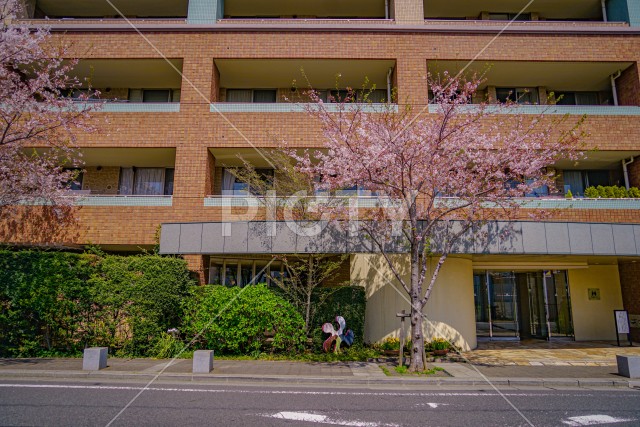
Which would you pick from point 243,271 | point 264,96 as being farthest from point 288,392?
point 264,96

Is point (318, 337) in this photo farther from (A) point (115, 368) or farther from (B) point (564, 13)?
(B) point (564, 13)

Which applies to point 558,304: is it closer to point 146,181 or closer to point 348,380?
point 348,380

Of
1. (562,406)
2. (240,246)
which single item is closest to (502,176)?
(562,406)

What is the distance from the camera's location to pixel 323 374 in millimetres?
10555

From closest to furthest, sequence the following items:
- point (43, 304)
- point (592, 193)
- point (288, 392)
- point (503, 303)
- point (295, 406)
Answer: point (295, 406) → point (288, 392) → point (43, 304) → point (592, 193) → point (503, 303)

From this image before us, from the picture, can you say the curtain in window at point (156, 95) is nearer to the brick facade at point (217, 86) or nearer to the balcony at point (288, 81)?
the brick facade at point (217, 86)

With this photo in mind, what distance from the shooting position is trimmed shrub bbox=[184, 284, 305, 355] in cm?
1302

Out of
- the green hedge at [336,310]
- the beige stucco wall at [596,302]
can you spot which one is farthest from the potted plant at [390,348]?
the beige stucco wall at [596,302]

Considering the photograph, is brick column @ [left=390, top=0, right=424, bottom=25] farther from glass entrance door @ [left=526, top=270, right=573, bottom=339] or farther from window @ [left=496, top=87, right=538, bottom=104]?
glass entrance door @ [left=526, top=270, right=573, bottom=339]

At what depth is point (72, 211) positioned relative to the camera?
1661 cm

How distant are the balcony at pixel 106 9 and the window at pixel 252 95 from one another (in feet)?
15.7

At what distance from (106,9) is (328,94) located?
11.5 m

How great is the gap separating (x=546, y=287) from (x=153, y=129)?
59.1 feet

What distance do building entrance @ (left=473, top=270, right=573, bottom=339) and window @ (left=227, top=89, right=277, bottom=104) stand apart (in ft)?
40.1
